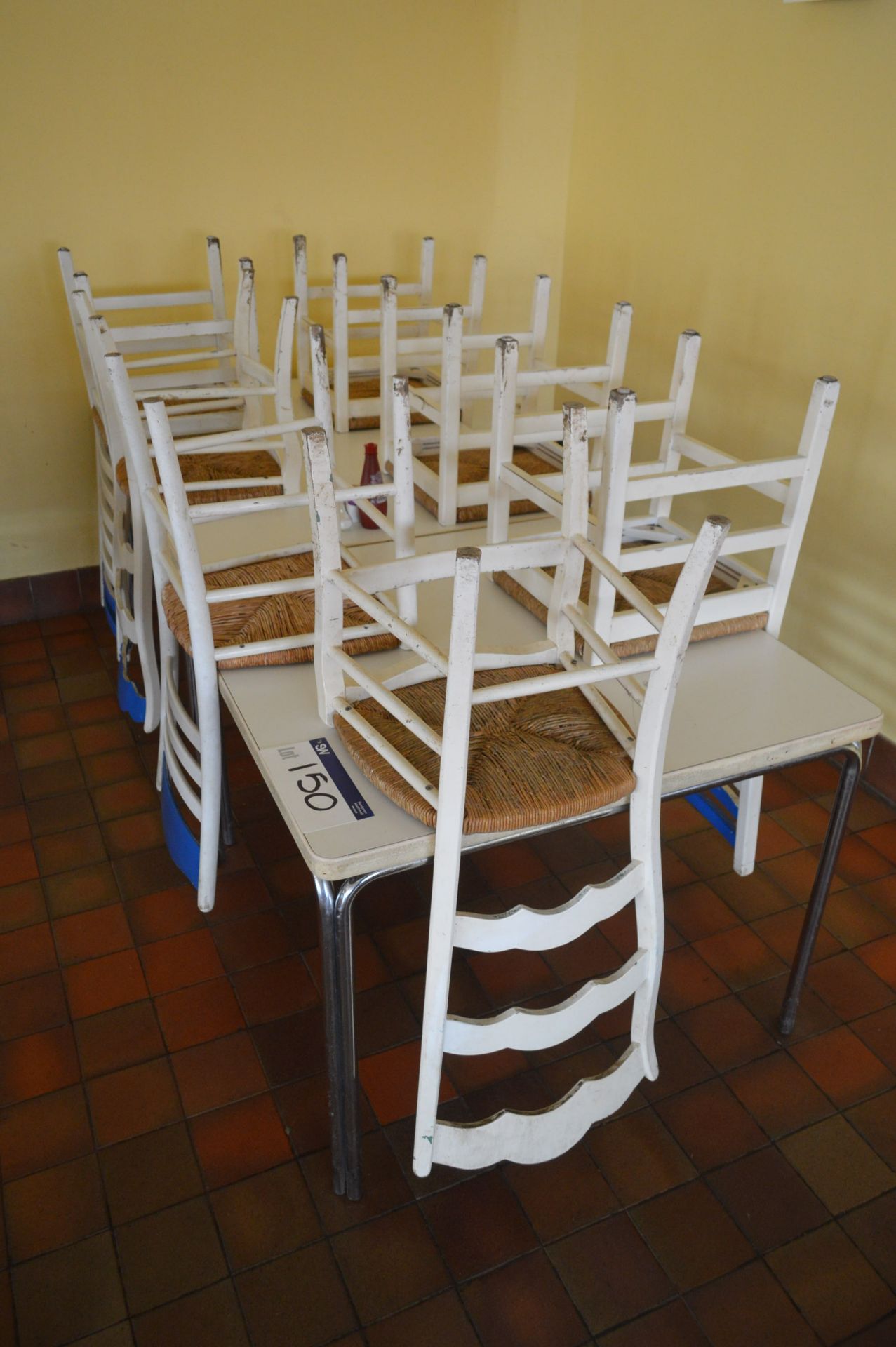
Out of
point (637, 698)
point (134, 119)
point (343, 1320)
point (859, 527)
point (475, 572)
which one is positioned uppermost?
point (134, 119)

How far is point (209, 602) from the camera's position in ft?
6.23

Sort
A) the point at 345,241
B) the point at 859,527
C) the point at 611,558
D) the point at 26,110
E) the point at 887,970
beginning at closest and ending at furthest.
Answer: the point at 611,558
the point at 887,970
the point at 859,527
the point at 26,110
the point at 345,241

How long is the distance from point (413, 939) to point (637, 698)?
103cm

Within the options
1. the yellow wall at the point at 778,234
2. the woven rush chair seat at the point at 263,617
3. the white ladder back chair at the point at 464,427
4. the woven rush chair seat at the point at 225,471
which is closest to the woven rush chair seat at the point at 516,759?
the woven rush chair seat at the point at 263,617

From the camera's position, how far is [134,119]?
10.1 feet

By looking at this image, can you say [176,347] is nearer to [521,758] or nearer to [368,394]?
[368,394]

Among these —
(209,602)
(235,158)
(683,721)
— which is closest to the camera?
(683,721)

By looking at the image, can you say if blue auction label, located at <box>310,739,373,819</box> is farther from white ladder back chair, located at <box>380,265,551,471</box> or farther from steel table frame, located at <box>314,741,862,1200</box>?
white ladder back chair, located at <box>380,265,551,471</box>

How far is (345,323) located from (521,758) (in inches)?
79.2

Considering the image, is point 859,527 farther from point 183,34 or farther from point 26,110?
point 26,110

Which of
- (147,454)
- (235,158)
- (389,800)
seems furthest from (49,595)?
(389,800)

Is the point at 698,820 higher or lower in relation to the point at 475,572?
lower

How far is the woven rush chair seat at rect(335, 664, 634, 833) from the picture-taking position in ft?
4.84

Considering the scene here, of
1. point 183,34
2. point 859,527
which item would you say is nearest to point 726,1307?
point 859,527
